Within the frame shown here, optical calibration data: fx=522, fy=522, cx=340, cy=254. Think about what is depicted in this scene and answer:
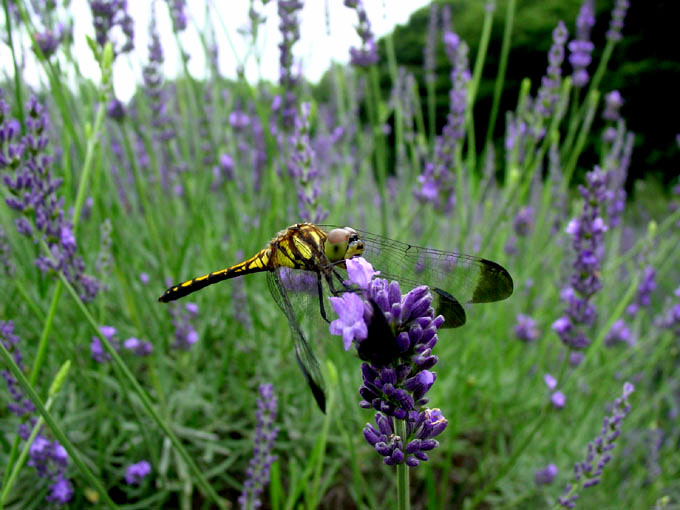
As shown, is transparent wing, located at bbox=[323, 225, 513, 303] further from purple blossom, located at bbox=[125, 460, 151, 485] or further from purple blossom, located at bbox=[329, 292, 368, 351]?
purple blossom, located at bbox=[125, 460, 151, 485]

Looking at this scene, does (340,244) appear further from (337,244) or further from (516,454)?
(516,454)

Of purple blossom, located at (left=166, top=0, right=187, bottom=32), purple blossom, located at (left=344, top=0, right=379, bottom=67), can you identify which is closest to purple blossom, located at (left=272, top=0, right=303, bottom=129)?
purple blossom, located at (left=344, top=0, right=379, bottom=67)

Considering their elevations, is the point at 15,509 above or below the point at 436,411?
below

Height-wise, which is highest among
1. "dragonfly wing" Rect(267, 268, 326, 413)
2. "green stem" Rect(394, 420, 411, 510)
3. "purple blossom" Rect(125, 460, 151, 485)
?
"dragonfly wing" Rect(267, 268, 326, 413)

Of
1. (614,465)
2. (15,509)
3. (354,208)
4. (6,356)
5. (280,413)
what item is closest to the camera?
(6,356)

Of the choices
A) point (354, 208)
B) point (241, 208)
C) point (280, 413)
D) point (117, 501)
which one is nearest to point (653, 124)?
point (354, 208)

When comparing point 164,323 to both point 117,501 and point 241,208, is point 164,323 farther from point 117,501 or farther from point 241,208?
point 241,208

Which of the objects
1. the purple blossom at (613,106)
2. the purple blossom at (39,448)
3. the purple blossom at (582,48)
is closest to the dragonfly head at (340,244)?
the purple blossom at (39,448)

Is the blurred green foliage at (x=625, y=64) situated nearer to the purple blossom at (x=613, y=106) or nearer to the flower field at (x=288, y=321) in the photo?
the purple blossom at (x=613, y=106)

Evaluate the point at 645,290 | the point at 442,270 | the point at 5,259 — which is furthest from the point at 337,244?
the point at 645,290
